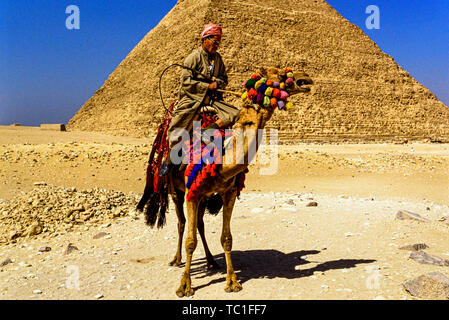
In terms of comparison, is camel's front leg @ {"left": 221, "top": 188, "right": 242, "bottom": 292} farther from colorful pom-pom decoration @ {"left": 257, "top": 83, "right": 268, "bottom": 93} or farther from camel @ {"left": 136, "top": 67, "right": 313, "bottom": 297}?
colorful pom-pom decoration @ {"left": 257, "top": 83, "right": 268, "bottom": 93}

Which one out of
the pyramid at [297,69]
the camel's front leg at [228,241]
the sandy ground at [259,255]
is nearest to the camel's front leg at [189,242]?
the sandy ground at [259,255]

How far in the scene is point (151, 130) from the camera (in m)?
52.8

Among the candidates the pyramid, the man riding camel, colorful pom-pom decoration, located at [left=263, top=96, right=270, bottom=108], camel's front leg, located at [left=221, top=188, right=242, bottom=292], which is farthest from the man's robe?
the pyramid

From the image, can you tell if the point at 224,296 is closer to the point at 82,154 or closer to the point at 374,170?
the point at 82,154

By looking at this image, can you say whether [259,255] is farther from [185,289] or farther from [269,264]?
[185,289]

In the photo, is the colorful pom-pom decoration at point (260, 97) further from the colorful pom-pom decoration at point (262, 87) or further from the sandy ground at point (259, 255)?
the sandy ground at point (259, 255)

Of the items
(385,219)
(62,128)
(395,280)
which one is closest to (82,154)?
(385,219)

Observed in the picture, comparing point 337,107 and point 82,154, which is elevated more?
point 337,107

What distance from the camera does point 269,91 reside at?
3.63m

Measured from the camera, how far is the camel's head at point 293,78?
3730mm

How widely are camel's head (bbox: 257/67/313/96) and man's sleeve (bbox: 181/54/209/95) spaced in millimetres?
636

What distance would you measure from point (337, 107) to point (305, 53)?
14786 millimetres

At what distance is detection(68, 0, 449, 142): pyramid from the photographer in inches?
2559

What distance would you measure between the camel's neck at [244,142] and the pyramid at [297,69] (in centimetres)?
5506
